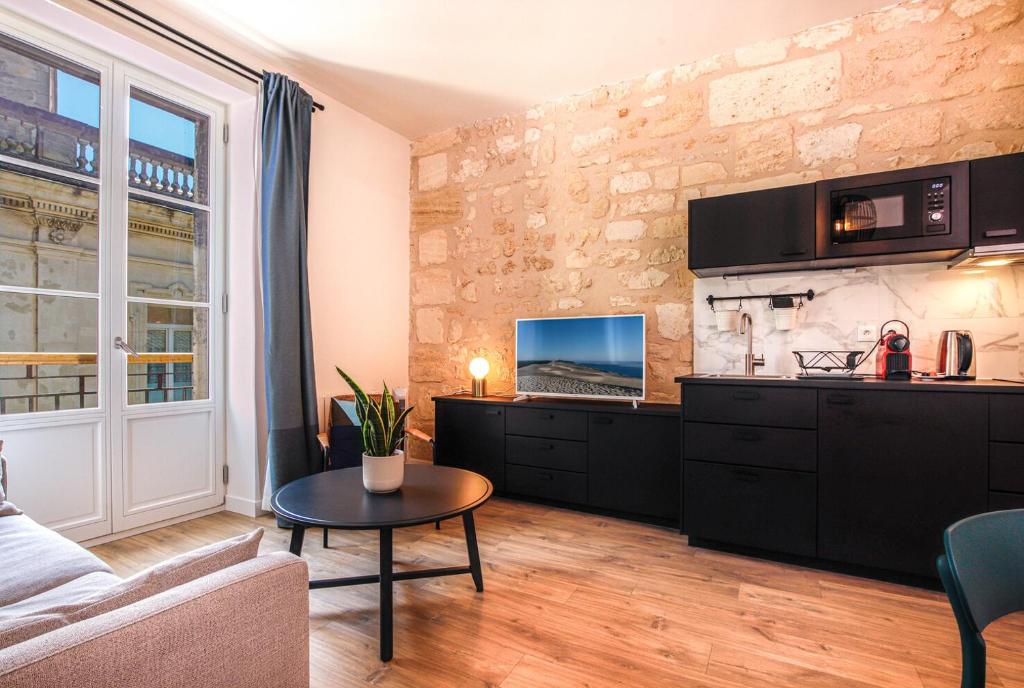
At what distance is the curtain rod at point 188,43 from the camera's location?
2377mm

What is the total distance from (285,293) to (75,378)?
1095 mm

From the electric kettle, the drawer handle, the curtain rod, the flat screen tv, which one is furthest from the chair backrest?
the curtain rod

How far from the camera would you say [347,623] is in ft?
6.11

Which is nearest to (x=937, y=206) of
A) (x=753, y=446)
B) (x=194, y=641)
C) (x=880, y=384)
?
(x=880, y=384)

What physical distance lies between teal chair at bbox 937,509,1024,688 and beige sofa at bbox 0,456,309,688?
112cm

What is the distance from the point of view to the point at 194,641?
2.53ft

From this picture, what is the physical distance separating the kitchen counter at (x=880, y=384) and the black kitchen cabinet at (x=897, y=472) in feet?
0.11

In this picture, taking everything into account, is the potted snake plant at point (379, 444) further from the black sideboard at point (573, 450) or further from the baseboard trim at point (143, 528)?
the baseboard trim at point (143, 528)

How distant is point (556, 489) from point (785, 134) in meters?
2.57

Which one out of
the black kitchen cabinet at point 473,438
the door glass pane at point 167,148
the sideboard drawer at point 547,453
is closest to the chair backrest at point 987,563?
the sideboard drawer at point 547,453

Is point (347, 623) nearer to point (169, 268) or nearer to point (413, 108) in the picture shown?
point (169, 268)

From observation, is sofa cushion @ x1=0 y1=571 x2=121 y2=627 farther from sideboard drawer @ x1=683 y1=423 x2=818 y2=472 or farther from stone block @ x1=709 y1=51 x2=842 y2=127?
stone block @ x1=709 y1=51 x2=842 y2=127

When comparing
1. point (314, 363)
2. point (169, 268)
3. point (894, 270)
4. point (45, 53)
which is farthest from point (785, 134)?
point (45, 53)

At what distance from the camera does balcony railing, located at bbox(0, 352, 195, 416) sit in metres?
2.32
